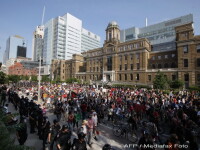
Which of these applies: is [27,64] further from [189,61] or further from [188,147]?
[188,147]

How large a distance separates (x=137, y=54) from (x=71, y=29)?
7608 cm

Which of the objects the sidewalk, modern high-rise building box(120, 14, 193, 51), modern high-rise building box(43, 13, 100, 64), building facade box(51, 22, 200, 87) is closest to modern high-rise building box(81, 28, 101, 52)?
modern high-rise building box(43, 13, 100, 64)

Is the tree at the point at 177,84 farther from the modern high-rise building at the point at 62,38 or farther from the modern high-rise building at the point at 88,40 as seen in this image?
the modern high-rise building at the point at 88,40

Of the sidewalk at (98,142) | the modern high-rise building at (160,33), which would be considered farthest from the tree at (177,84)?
the modern high-rise building at (160,33)

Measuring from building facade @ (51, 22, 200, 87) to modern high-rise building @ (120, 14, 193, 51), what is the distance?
12.5 m

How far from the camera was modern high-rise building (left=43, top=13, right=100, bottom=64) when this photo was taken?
327ft

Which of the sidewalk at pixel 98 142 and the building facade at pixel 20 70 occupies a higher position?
the building facade at pixel 20 70

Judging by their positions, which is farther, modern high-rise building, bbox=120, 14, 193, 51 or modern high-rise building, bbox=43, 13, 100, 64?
modern high-rise building, bbox=43, 13, 100, 64

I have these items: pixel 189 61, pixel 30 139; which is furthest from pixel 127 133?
pixel 189 61

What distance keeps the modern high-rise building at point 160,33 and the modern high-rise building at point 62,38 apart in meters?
42.2

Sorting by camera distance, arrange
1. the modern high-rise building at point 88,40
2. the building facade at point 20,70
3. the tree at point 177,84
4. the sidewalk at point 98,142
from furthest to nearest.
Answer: the modern high-rise building at point 88,40 < the building facade at point 20,70 < the tree at point 177,84 < the sidewalk at point 98,142

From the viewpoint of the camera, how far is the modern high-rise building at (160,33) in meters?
67.7

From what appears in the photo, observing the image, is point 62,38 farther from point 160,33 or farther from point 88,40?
point 160,33

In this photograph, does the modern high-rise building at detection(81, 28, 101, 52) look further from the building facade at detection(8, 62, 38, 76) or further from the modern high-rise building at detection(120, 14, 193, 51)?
the building facade at detection(8, 62, 38, 76)
